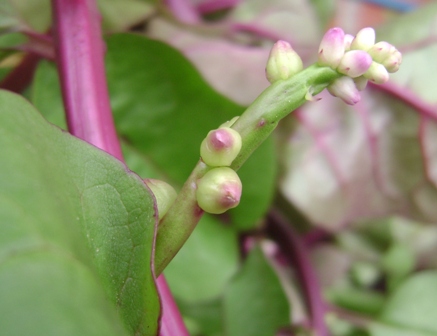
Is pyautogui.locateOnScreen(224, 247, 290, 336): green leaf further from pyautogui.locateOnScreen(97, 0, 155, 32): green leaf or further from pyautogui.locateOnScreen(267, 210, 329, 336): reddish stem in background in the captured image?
pyautogui.locateOnScreen(97, 0, 155, 32): green leaf

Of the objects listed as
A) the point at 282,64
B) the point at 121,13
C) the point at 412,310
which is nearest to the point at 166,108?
the point at 121,13

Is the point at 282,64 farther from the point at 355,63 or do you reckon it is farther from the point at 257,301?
the point at 257,301

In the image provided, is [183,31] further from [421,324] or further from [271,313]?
[421,324]

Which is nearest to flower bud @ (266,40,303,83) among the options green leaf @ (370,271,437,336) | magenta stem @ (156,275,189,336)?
magenta stem @ (156,275,189,336)

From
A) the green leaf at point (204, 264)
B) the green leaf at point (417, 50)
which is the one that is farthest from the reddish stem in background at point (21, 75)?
the green leaf at point (417, 50)

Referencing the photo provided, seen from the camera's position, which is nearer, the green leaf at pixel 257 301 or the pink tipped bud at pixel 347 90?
the pink tipped bud at pixel 347 90

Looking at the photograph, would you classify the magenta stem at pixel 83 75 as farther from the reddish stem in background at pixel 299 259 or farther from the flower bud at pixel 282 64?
the reddish stem in background at pixel 299 259
